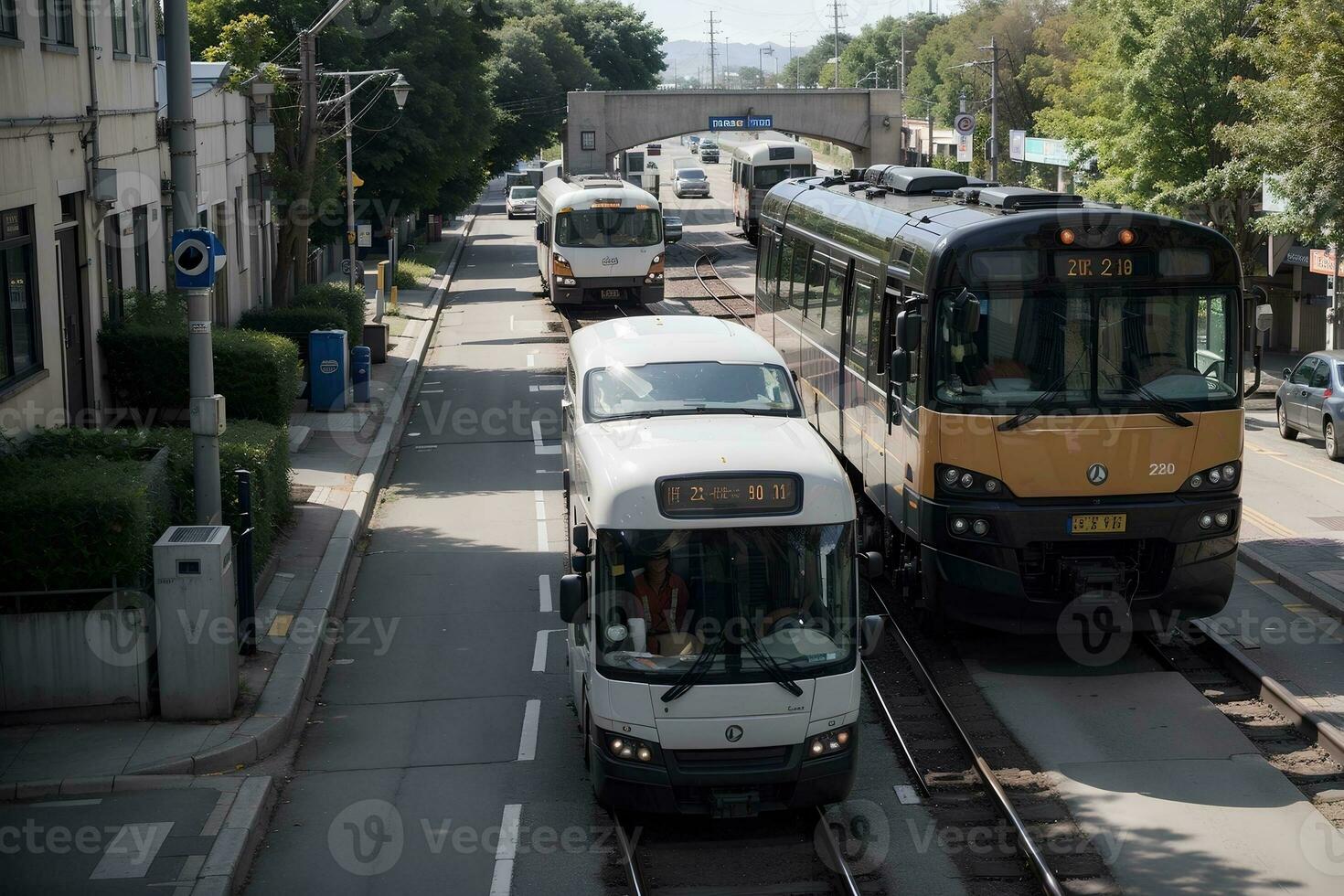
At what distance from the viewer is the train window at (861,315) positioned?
14155mm

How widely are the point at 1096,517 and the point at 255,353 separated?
36.6ft

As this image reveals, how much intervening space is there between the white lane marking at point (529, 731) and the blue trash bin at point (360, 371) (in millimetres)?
13291

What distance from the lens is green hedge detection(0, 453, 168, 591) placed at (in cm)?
1052

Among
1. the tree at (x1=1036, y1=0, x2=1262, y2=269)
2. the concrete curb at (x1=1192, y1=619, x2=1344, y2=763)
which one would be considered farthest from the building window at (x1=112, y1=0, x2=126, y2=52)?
the tree at (x1=1036, y1=0, x2=1262, y2=269)

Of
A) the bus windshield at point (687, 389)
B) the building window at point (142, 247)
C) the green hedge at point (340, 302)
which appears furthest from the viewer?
the green hedge at point (340, 302)

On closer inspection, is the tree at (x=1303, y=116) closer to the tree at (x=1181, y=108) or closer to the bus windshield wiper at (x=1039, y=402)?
the tree at (x=1181, y=108)

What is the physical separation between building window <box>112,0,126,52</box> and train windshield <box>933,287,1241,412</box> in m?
11.9

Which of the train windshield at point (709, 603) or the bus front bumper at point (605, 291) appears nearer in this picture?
the train windshield at point (709, 603)

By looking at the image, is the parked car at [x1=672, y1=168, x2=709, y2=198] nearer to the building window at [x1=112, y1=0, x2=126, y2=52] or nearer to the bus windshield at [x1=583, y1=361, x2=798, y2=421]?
the building window at [x1=112, y1=0, x2=126, y2=52]

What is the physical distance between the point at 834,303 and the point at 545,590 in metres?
4.39

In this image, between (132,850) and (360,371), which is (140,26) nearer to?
(360,371)

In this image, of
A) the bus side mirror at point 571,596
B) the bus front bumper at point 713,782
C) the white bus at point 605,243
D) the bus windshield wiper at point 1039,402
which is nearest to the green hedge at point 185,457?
the bus side mirror at point 571,596

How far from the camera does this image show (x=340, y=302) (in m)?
27.7

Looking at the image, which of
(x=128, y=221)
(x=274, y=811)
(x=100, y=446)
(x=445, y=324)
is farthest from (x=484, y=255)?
(x=274, y=811)
